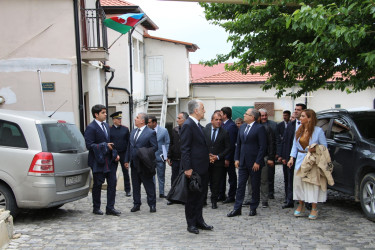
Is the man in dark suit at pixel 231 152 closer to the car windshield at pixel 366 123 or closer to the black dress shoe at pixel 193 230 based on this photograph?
the car windshield at pixel 366 123

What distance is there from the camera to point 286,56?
35.7 feet

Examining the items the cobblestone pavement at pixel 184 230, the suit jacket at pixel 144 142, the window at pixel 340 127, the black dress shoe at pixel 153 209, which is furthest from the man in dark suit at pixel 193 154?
the window at pixel 340 127

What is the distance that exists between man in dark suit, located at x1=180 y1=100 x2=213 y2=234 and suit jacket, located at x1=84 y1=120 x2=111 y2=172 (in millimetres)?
2003

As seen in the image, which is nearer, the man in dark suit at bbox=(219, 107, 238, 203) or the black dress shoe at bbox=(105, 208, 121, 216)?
the black dress shoe at bbox=(105, 208, 121, 216)

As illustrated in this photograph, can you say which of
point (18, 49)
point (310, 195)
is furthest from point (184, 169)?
point (18, 49)

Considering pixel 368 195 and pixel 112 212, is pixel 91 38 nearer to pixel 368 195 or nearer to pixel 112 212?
pixel 112 212

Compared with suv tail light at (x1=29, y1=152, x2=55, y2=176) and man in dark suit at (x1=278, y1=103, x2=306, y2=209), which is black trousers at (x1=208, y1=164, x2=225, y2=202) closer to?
man in dark suit at (x1=278, y1=103, x2=306, y2=209)

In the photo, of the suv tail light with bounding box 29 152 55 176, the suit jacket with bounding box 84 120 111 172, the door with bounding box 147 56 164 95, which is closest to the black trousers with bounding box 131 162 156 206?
the suit jacket with bounding box 84 120 111 172

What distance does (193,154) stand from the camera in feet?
22.6

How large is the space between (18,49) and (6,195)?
6.36 m

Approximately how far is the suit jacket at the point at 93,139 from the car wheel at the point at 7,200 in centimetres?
147

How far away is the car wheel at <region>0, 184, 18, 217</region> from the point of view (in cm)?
728

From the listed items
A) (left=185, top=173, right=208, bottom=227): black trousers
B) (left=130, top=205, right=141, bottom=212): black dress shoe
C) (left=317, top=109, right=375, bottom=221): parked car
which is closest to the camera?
(left=185, top=173, right=208, bottom=227): black trousers

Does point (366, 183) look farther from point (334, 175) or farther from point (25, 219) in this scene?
point (25, 219)
